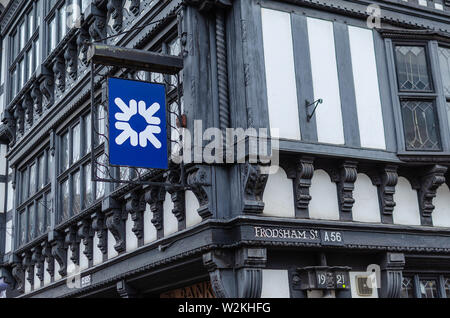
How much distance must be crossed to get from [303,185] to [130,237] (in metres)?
3.25

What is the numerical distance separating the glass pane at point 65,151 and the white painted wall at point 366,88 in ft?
20.3

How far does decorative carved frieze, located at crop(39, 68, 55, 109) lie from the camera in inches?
583

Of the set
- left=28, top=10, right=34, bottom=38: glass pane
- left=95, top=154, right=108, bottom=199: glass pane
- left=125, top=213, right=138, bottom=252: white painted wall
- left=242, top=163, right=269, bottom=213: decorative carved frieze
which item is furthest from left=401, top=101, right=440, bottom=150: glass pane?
left=28, top=10, right=34, bottom=38: glass pane

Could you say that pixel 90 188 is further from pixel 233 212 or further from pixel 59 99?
pixel 233 212

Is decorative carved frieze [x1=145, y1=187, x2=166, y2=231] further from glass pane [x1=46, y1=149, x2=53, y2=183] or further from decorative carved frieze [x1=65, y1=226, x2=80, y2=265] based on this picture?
glass pane [x1=46, y1=149, x2=53, y2=183]

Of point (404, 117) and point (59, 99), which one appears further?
point (59, 99)

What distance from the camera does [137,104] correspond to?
931cm

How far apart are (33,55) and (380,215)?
961cm

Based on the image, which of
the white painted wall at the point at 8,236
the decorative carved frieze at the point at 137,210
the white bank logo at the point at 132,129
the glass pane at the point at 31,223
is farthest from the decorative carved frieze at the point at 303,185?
the white painted wall at the point at 8,236

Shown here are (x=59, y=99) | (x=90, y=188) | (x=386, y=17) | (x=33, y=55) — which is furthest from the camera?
(x=33, y=55)

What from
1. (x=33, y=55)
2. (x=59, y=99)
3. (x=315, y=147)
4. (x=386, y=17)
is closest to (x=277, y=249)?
(x=315, y=147)

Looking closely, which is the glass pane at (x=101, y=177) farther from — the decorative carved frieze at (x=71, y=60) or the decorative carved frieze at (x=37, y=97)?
the decorative carved frieze at (x=37, y=97)

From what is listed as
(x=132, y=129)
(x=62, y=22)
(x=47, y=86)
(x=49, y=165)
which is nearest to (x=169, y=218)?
(x=132, y=129)

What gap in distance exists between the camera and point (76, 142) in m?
13.3
